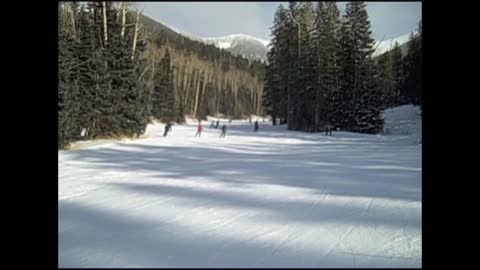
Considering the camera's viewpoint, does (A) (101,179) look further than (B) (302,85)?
No

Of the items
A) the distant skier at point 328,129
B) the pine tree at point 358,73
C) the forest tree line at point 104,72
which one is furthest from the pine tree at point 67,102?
the distant skier at point 328,129

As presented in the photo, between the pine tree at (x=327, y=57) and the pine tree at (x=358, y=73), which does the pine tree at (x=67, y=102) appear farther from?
the pine tree at (x=358, y=73)

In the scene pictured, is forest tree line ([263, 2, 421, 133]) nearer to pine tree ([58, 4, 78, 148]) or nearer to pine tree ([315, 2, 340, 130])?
pine tree ([315, 2, 340, 130])

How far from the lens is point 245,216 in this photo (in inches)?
157

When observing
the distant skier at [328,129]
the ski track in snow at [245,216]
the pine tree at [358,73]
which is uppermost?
the pine tree at [358,73]

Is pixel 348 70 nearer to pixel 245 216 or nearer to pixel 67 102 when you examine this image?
pixel 245 216

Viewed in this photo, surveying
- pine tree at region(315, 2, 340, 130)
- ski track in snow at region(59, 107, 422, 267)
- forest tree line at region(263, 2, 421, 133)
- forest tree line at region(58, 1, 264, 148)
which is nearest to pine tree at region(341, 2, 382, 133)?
forest tree line at region(263, 2, 421, 133)

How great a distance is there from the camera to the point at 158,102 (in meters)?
38.4

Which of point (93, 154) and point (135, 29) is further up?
point (135, 29)

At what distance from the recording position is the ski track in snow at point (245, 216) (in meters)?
2.85
